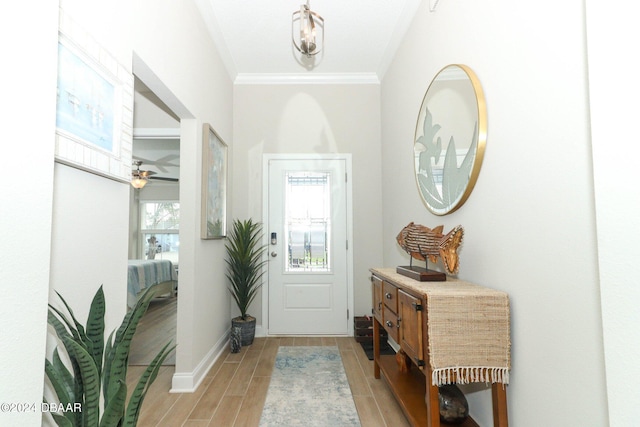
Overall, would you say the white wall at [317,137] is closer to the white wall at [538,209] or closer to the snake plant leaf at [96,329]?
the white wall at [538,209]

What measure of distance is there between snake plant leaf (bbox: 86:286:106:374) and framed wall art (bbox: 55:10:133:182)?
0.51 m

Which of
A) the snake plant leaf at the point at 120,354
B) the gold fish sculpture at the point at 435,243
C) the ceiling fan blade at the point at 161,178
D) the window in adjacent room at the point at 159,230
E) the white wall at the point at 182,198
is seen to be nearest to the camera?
the snake plant leaf at the point at 120,354

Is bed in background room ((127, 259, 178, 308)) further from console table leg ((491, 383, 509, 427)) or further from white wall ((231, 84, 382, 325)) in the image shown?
console table leg ((491, 383, 509, 427))

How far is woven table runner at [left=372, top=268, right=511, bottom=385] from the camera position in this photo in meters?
1.51

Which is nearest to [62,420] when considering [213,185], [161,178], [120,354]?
[120,354]

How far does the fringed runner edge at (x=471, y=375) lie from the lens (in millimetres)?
1514

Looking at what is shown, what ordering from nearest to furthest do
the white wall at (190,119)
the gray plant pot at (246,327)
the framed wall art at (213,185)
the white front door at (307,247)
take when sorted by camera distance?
the white wall at (190,119), the framed wall art at (213,185), the gray plant pot at (246,327), the white front door at (307,247)

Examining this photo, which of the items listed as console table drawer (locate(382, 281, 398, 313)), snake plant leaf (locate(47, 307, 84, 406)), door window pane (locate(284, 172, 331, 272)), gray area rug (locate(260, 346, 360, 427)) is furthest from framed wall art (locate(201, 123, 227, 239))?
snake plant leaf (locate(47, 307, 84, 406))

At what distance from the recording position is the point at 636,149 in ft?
2.81

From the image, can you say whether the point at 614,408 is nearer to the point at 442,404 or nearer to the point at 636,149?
the point at 636,149

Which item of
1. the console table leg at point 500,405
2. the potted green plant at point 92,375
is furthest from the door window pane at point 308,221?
the potted green plant at point 92,375

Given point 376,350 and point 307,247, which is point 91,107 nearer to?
point 376,350

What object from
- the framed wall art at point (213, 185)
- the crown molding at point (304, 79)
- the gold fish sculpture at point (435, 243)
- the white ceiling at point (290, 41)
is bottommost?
the gold fish sculpture at point (435, 243)

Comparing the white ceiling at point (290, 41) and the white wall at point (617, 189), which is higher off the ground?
the white ceiling at point (290, 41)
